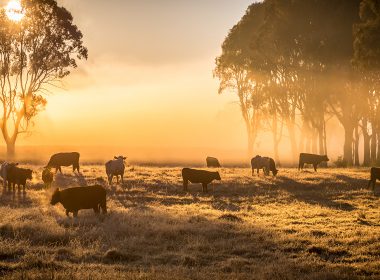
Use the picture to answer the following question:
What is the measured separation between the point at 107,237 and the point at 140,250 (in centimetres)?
163

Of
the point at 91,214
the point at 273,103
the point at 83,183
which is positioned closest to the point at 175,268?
the point at 91,214

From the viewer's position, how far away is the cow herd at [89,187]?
1814cm

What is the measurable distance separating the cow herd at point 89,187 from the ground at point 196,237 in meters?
0.63

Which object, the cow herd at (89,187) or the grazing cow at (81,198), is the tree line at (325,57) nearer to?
the cow herd at (89,187)

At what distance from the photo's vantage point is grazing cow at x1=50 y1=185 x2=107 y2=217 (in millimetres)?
18047

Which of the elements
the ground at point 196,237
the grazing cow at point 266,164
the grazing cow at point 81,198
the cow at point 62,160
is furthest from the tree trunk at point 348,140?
the grazing cow at point 81,198

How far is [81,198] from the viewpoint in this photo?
1817 centimetres

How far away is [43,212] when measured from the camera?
18.8 metres

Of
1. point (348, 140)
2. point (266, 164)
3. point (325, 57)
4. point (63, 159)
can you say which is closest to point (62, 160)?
point (63, 159)

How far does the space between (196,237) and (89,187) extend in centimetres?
561

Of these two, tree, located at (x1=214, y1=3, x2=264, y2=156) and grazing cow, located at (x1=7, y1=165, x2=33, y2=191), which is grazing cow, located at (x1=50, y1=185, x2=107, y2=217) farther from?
tree, located at (x1=214, y1=3, x2=264, y2=156)

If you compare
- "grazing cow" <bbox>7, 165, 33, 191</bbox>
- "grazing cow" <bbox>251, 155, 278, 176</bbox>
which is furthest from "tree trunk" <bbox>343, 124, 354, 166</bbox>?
"grazing cow" <bbox>7, 165, 33, 191</bbox>

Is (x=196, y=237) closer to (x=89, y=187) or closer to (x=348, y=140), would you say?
(x=89, y=187)

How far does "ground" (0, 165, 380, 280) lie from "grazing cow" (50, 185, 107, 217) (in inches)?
18.9
